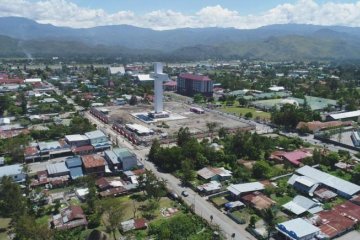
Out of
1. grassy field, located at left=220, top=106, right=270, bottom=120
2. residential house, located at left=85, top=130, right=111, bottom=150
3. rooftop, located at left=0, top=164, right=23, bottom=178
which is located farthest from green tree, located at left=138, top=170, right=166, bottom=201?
grassy field, located at left=220, top=106, right=270, bottom=120

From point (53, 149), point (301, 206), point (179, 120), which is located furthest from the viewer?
point (179, 120)

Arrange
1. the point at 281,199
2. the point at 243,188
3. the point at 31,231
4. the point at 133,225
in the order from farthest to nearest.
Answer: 1. the point at 243,188
2. the point at 281,199
3. the point at 133,225
4. the point at 31,231

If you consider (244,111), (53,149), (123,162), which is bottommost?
(244,111)

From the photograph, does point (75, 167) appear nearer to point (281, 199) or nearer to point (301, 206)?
point (281, 199)

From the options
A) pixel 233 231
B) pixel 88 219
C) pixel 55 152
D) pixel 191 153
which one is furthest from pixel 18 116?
pixel 233 231

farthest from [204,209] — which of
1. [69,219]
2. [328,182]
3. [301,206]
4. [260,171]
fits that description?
[328,182]

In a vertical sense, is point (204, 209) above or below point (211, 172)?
below

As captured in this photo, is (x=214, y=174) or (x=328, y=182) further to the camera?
(x=214, y=174)

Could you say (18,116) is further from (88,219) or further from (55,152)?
(88,219)
